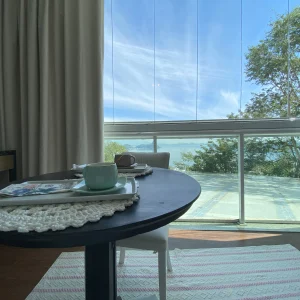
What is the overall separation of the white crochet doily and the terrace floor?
2087mm

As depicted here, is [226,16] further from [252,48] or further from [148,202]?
[148,202]

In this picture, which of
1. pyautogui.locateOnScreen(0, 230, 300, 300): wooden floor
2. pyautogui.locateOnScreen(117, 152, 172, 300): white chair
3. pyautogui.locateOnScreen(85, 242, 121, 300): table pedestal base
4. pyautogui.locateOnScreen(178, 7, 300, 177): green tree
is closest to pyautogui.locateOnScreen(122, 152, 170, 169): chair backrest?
pyautogui.locateOnScreen(117, 152, 172, 300): white chair

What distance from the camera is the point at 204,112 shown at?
102 inches

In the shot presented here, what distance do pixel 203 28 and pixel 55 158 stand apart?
2.01 metres

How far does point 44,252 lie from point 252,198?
2.09 metres

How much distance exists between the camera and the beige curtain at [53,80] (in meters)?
2.30

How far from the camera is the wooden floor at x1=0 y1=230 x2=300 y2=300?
1.60 meters

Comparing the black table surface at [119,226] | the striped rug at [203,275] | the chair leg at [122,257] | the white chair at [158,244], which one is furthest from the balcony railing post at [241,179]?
the black table surface at [119,226]

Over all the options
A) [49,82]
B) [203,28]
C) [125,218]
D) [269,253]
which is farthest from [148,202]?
[203,28]

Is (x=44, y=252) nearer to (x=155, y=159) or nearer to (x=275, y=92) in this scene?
(x=155, y=159)

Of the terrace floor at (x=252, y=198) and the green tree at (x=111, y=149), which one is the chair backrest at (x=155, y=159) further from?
the terrace floor at (x=252, y=198)

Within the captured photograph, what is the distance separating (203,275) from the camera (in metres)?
1.66

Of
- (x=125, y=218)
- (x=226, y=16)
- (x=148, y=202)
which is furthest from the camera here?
(x=226, y=16)

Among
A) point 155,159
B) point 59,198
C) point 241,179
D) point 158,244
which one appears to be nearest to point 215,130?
point 241,179
